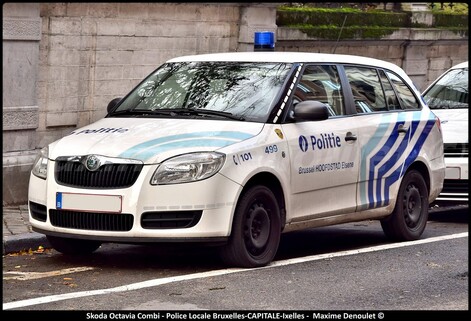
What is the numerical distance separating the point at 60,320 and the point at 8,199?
601cm

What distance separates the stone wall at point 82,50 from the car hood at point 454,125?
365 centimetres

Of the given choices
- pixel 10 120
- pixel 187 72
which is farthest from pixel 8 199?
pixel 187 72

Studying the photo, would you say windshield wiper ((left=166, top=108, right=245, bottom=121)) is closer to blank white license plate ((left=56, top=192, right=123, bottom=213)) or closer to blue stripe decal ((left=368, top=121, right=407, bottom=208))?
blank white license plate ((left=56, top=192, right=123, bottom=213))

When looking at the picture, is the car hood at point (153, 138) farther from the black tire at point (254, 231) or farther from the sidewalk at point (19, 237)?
the sidewalk at point (19, 237)

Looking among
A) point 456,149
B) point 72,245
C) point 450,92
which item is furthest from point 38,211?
point 450,92

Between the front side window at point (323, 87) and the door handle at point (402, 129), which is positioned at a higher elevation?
the front side window at point (323, 87)

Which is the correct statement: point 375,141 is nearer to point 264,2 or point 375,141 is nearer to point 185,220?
point 185,220

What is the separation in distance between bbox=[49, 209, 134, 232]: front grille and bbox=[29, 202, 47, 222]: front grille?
0.57ft

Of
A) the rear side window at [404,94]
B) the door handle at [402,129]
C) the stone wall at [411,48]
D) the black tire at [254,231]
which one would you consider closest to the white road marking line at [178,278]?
the black tire at [254,231]

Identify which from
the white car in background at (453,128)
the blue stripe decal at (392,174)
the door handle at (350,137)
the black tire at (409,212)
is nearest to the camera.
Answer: the door handle at (350,137)

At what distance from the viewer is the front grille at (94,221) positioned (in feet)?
31.2

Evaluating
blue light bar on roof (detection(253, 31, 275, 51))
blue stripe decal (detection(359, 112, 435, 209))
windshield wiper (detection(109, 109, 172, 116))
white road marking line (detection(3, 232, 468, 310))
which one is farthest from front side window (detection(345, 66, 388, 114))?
blue light bar on roof (detection(253, 31, 275, 51))

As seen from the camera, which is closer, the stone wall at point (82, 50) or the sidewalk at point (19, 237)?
the sidewalk at point (19, 237)

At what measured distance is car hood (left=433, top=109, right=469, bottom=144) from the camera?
1427 cm
